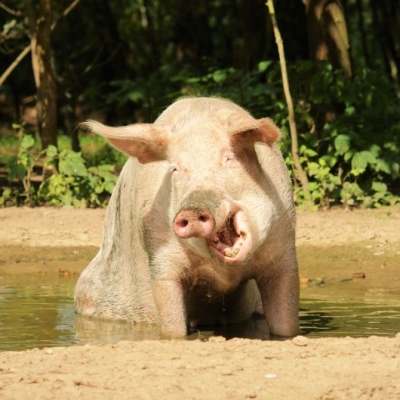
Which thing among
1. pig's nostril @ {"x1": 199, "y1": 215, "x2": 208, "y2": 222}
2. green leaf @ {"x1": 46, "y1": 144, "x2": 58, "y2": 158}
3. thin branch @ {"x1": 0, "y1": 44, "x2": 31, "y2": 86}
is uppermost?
thin branch @ {"x1": 0, "y1": 44, "x2": 31, "y2": 86}

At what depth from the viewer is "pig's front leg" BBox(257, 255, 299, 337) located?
707 centimetres

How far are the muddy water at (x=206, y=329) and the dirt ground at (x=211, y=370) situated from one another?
1.46 m

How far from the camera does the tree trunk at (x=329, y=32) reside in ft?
45.8

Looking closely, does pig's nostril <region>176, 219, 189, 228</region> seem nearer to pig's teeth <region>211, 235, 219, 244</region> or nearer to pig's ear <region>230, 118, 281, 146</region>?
pig's teeth <region>211, 235, 219, 244</region>

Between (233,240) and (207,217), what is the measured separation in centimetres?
54

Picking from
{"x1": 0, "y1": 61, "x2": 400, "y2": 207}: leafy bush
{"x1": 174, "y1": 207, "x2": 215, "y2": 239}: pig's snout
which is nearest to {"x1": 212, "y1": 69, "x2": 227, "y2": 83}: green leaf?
{"x1": 0, "y1": 61, "x2": 400, "y2": 207}: leafy bush

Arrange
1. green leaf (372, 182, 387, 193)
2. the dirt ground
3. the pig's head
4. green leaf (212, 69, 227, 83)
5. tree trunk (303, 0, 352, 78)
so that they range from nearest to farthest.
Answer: the dirt ground, the pig's head, green leaf (372, 182, 387, 193), tree trunk (303, 0, 352, 78), green leaf (212, 69, 227, 83)

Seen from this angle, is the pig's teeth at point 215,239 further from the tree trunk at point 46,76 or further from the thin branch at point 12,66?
the thin branch at point 12,66

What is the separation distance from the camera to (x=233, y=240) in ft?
20.8

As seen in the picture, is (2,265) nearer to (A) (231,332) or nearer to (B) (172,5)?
(A) (231,332)

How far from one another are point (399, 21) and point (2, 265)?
10580mm

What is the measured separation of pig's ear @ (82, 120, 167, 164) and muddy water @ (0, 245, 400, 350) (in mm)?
1252

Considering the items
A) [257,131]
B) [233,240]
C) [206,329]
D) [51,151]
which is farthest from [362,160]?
[233,240]

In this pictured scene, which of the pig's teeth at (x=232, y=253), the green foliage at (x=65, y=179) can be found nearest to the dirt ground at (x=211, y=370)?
the pig's teeth at (x=232, y=253)
